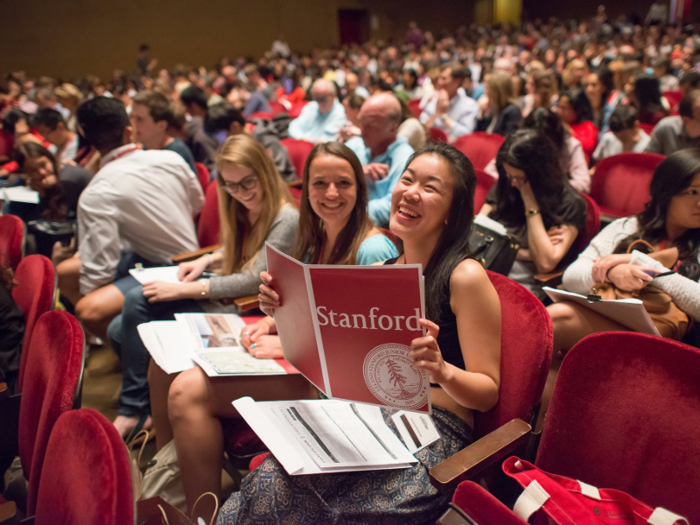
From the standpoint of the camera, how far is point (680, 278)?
1.68 m

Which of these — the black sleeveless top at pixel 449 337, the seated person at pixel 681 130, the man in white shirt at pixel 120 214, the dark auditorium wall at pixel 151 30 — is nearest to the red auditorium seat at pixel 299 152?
the man in white shirt at pixel 120 214

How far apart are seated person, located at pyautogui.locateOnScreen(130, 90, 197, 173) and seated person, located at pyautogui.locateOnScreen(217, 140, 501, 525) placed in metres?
2.04

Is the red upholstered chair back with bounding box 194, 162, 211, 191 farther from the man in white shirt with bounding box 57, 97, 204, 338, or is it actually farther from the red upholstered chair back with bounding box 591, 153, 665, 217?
the red upholstered chair back with bounding box 591, 153, 665, 217

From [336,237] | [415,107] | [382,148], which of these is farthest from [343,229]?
[415,107]

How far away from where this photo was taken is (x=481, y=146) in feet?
12.0

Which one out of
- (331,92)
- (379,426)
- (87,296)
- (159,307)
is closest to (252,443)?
→ (379,426)

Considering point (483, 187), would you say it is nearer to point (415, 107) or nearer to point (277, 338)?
point (277, 338)

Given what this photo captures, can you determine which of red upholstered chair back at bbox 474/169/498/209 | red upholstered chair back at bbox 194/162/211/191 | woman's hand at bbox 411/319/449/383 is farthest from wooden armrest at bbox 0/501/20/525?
red upholstered chair back at bbox 474/169/498/209

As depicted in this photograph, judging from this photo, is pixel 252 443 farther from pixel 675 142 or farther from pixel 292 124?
pixel 292 124

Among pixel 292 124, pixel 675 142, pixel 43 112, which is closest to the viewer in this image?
pixel 675 142

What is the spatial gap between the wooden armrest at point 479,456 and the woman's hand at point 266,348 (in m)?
0.75

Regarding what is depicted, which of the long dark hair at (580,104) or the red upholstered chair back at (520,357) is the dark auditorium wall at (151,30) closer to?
the long dark hair at (580,104)

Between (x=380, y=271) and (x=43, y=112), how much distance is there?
13.3ft

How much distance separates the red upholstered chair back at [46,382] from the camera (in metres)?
1.11
